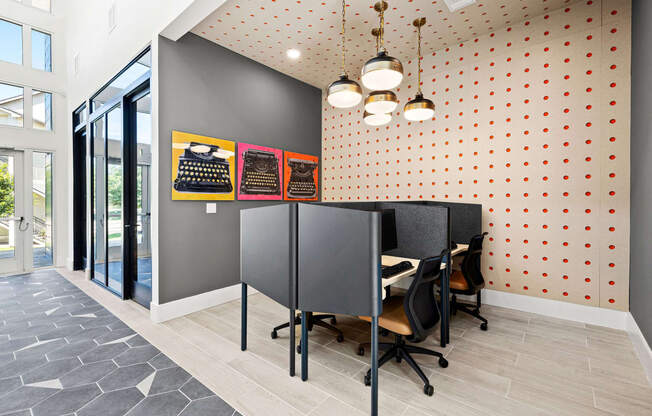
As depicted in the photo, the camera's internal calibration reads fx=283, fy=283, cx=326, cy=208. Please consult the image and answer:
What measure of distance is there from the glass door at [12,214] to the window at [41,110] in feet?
2.04

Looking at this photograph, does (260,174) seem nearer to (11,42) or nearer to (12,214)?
(12,214)

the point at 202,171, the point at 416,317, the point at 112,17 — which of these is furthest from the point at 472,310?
the point at 112,17

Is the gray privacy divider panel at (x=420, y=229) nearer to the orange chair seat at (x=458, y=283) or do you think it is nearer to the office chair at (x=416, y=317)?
the orange chair seat at (x=458, y=283)

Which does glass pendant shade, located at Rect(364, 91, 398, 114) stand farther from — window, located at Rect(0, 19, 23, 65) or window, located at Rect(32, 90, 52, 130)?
window, located at Rect(0, 19, 23, 65)

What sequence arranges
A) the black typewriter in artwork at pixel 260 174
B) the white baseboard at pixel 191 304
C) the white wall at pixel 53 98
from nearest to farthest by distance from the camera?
the white baseboard at pixel 191 304, the black typewriter in artwork at pixel 260 174, the white wall at pixel 53 98

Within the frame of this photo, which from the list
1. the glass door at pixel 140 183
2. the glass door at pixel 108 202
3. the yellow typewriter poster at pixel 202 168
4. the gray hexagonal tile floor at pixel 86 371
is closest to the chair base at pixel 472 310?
the gray hexagonal tile floor at pixel 86 371

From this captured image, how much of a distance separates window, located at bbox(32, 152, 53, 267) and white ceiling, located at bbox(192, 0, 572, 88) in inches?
171

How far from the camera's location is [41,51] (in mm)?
5227

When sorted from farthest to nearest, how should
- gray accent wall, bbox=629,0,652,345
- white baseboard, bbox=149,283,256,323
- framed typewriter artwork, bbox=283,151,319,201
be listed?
1. framed typewriter artwork, bbox=283,151,319,201
2. white baseboard, bbox=149,283,256,323
3. gray accent wall, bbox=629,0,652,345

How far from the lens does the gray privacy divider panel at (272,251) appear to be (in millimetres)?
1890

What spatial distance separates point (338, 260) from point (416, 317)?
0.65m

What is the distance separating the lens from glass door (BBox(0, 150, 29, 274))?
4.81 meters

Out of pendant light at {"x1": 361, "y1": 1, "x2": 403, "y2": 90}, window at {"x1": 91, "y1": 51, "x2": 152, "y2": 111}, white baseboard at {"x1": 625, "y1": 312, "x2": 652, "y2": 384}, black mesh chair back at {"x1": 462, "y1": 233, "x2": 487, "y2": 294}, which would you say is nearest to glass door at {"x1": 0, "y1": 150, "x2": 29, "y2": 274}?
window at {"x1": 91, "y1": 51, "x2": 152, "y2": 111}

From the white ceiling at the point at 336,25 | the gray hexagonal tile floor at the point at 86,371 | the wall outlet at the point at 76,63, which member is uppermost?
the wall outlet at the point at 76,63
